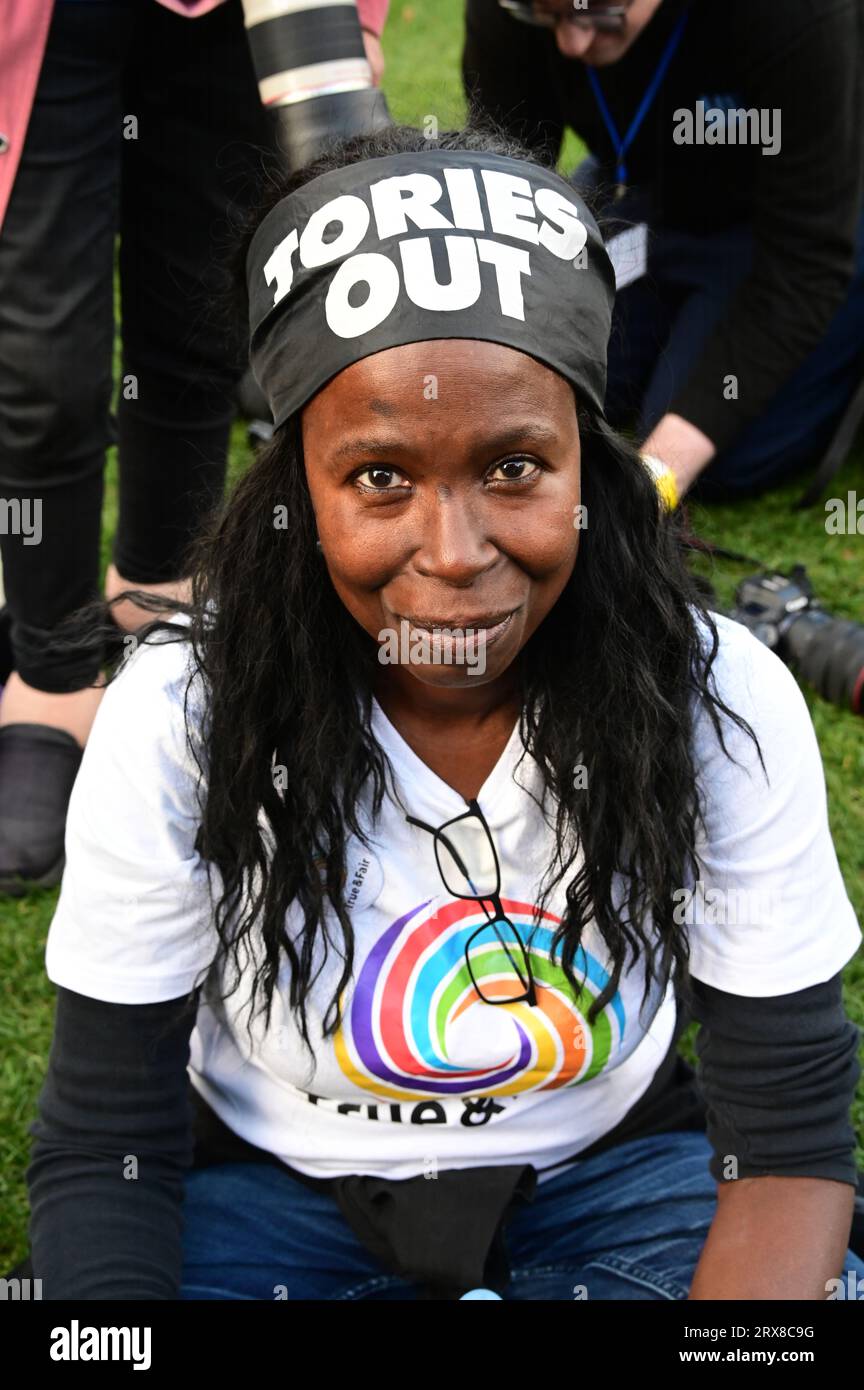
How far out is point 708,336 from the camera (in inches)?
145

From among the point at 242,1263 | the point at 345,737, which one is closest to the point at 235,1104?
the point at 242,1263

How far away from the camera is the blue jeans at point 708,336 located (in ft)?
12.6

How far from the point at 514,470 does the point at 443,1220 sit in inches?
32.7

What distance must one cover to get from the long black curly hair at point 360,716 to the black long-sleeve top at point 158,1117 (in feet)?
0.46

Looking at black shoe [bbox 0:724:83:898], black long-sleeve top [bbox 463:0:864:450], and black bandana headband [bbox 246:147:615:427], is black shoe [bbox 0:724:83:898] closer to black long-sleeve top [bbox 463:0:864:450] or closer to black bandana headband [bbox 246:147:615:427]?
black long-sleeve top [bbox 463:0:864:450]

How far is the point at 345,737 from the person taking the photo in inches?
66.4

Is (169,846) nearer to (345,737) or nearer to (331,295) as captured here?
(345,737)

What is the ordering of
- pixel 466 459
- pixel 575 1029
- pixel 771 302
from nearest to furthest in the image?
pixel 466 459 < pixel 575 1029 < pixel 771 302

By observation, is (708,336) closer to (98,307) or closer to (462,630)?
(98,307)

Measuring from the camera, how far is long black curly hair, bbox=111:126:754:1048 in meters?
1.66

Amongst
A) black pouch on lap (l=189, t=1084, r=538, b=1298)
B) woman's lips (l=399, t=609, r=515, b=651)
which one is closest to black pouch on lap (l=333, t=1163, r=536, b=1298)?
black pouch on lap (l=189, t=1084, r=538, b=1298)

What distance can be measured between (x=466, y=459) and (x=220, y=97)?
1.38 m

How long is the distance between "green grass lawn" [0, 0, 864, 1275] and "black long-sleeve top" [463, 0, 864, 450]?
8.2 inches

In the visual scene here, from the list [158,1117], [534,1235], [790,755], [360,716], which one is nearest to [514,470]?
[360,716]
